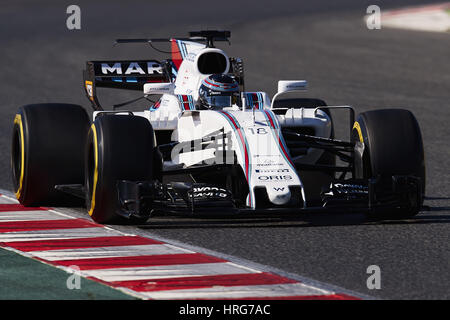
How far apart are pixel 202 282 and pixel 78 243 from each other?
1.58m

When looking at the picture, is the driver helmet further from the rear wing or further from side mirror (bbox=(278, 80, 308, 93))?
the rear wing

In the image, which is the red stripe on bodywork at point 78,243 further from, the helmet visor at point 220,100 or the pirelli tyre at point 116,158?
the helmet visor at point 220,100

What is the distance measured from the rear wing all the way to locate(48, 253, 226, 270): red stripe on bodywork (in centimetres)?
385

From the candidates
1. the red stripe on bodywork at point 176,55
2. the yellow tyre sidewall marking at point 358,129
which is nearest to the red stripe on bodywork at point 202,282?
the yellow tyre sidewall marking at point 358,129

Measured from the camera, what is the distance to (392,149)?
8875 millimetres

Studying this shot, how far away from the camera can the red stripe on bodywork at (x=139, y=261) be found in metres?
7.27

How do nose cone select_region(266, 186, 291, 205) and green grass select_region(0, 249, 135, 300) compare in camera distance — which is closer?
green grass select_region(0, 249, 135, 300)

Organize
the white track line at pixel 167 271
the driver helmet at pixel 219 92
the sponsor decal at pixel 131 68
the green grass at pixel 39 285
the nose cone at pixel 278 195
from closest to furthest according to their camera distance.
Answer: the green grass at pixel 39 285 < the white track line at pixel 167 271 < the nose cone at pixel 278 195 < the driver helmet at pixel 219 92 < the sponsor decal at pixel 131 68

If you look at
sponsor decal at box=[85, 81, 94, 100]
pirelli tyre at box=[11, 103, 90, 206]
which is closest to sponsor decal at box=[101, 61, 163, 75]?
sponsor decal at box=[85, 81, 94, 100]

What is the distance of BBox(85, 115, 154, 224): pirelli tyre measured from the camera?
855 centimetres

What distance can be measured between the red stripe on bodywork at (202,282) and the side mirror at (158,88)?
3.28 metres

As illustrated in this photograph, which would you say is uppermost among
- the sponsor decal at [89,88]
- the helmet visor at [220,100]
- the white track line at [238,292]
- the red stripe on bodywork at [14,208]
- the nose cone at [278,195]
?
the sponsor decal at [89,88]

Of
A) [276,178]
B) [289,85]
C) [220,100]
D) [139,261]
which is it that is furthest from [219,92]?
[139,261]
